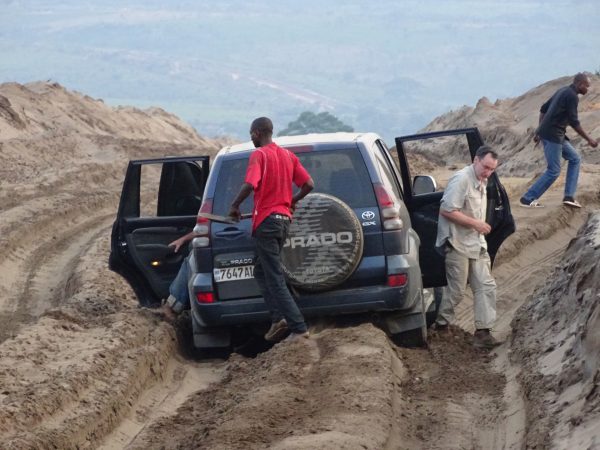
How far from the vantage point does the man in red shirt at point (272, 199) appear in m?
9.22

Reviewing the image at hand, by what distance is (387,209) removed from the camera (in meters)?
9.53

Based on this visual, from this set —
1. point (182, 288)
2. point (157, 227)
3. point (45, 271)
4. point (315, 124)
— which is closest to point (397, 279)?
point (182, 288)

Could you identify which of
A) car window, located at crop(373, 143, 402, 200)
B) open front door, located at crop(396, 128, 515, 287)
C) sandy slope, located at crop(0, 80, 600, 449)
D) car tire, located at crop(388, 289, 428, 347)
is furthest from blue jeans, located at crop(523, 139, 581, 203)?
car tire, located at crop(388, 289, 428, 347)

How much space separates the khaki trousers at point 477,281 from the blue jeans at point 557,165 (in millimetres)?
6462

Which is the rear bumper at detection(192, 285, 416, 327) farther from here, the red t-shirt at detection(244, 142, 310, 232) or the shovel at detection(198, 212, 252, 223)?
the red t-shirt at detection(244, 142, 310, 232)

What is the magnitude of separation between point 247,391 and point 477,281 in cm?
259

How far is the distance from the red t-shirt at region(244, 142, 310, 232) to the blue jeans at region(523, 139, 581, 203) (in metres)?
7.87

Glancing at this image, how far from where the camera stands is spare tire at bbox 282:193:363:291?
940 cm

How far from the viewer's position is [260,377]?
8656 mm

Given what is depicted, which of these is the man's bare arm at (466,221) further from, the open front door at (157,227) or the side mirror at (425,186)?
the open front door at (157,227)

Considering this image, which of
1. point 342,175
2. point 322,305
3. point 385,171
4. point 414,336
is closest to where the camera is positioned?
point 322,305

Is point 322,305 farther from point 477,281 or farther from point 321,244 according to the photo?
point 477,281

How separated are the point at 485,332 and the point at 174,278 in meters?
2.81

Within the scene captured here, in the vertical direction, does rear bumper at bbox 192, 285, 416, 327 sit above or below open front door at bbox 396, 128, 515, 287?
below
